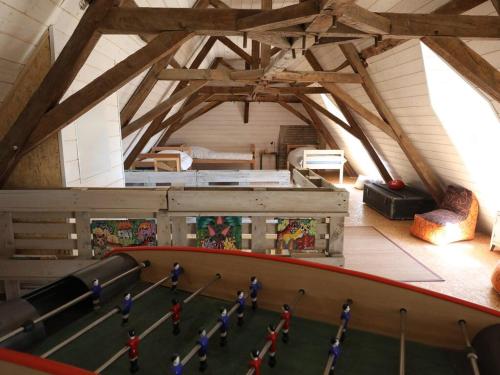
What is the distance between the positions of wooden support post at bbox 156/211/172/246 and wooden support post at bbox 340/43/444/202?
9.09ft

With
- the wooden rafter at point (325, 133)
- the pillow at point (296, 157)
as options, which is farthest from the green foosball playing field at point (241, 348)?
the wooden rafter at point (325, 133)

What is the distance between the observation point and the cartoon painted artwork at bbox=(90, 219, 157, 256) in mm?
2500

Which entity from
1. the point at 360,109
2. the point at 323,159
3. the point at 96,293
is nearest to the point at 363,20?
the point at 96,293

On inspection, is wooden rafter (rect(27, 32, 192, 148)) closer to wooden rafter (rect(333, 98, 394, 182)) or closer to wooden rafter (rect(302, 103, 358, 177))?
wooden rafter (rect(333, 98, 394, 182))

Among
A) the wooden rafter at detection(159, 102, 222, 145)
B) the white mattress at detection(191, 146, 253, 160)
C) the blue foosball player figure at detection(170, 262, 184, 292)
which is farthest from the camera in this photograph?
the wooden rafter at detection(159, 102, 222, 145)

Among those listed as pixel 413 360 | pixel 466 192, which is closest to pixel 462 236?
pixel 466 192

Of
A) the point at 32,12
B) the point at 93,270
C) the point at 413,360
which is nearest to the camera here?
the point at 413,360

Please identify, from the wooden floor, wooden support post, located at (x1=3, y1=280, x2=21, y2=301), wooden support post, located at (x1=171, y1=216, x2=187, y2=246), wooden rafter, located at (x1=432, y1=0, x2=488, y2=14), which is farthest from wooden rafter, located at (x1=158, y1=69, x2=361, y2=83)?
wooden support post, located at (x1=3, y1=280, x2=21, y2=301)

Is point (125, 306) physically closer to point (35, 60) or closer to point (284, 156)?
point (35, 60)

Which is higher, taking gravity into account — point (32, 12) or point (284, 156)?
point (32, 12)

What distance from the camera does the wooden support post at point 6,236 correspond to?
8.11 feet

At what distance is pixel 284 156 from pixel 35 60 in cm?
715

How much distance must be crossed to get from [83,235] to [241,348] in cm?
177

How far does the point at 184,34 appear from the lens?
83.7 inches
